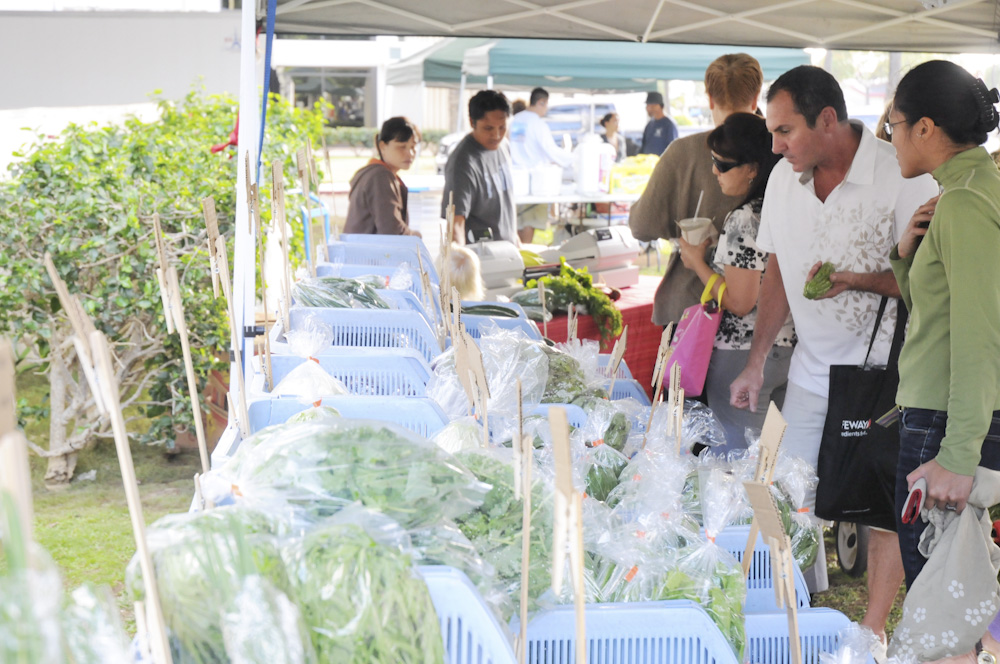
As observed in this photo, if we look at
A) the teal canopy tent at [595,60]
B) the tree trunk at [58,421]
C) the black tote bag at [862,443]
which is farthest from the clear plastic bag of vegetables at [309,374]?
the teal canopy tent at [595,60]

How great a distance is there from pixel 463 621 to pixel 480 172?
3842mm

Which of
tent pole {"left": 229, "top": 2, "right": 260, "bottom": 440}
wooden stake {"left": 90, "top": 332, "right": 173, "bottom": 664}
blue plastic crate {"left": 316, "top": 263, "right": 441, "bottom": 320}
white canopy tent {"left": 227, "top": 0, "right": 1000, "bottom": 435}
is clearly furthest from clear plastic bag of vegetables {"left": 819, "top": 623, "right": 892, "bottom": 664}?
white canopy tent {"left": 227, "top": 0, "right": 1000, "bottom": 435}

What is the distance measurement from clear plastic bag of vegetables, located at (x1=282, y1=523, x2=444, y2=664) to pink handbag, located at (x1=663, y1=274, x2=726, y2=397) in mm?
2045

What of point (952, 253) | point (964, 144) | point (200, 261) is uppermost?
point (964, 144)

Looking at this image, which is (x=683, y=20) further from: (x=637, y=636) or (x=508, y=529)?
(x=637, y=636)

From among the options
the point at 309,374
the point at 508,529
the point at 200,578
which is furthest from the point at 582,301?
the point at 200,578

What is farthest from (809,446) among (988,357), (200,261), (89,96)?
(89,96)

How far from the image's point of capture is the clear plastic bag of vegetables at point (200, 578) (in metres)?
1.00

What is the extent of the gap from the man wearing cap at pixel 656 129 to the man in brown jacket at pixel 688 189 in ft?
24.7

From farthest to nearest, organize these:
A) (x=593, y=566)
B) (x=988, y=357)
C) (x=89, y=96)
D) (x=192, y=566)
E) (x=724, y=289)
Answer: (x=89, y=96)
(x=724, y=289)
(x=988, y=357)
(x=593, y=566)
(x=192, y=566)

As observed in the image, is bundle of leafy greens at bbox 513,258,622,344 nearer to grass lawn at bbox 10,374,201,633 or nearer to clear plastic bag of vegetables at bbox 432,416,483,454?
grass lawn at bbox 10,374,201,633

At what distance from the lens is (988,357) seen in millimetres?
1846

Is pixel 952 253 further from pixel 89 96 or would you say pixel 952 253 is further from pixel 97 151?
pixel 89 96

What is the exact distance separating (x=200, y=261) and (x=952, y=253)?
332cm
